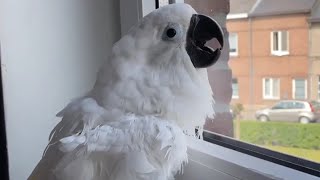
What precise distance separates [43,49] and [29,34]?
0.06 meters

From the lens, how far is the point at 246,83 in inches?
33.7

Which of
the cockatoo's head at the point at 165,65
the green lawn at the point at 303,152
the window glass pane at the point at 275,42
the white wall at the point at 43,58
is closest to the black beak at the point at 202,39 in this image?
the cockatoo's head at the point at 165,65

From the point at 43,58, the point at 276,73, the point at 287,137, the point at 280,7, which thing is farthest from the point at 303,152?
the point at 43,58

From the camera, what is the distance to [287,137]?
78 centimetres

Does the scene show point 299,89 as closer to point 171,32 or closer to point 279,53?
point 279,53

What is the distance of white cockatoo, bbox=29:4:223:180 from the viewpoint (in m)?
0.65

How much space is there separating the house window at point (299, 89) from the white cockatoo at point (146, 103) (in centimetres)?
15

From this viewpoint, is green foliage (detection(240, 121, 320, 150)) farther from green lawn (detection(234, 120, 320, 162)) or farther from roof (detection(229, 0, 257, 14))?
roof (detection(229, 0, 257, 14))

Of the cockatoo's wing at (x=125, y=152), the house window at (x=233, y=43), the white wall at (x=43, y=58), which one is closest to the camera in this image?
the cockatoo's wing at (x=125, y=152)

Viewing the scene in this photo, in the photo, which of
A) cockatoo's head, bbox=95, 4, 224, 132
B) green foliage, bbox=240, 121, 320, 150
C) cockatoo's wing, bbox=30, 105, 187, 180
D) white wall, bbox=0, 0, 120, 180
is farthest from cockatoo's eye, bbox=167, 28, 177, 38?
white wall, bbox=0, 0, 120, 180

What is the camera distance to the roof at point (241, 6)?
0.81 meters

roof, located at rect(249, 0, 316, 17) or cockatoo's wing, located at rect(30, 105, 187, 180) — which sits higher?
roof, located at rect(249, 0, 316, 17)

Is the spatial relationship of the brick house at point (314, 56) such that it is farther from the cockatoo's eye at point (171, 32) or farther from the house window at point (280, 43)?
the cockatoo's eye at point (171, 32)

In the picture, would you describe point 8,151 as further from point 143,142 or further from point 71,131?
point 143,142
